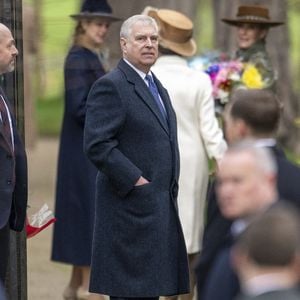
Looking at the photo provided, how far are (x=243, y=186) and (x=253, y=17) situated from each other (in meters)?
5.39

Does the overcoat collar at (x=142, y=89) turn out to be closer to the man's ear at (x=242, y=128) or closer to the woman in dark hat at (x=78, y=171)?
the man's ear at (x=242, y=128)

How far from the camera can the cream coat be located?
8.46 metres

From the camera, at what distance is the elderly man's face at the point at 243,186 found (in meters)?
4.73

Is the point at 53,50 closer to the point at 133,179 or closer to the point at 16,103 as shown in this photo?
the point at 16,103

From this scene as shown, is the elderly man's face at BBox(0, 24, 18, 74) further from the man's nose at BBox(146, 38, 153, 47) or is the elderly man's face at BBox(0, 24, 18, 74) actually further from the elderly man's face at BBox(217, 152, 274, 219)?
the elderly man's face at BBox(217, 152, 274, 219)

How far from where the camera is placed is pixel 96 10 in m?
9.45

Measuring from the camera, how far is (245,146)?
4883 millimetres

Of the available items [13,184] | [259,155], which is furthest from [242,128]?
[13,184]

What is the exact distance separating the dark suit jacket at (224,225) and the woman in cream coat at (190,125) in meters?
2.96

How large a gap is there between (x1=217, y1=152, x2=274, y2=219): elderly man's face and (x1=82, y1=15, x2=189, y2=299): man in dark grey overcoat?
2189 millimetres

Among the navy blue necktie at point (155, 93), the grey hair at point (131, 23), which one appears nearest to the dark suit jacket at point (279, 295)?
the navy blue necktie at point (155, 93)

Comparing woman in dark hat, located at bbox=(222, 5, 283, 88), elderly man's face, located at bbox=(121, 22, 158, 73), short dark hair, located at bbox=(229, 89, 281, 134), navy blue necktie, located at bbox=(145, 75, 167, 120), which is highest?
short dark hair, located at bbox=(229, 89, 281, 134)

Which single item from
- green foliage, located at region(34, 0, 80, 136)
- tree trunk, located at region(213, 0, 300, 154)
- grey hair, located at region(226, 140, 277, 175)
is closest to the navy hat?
green foliage, located at region(34, 0, 80, 136)

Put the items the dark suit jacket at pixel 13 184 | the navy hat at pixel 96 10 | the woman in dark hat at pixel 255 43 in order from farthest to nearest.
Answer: the woman in dark hat at pixel 255 43
the navy hat at pixel 96 10
the dark suit jacket at pixel 13 184
